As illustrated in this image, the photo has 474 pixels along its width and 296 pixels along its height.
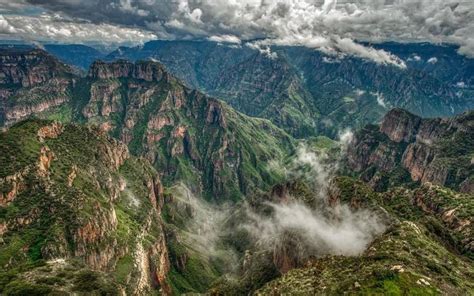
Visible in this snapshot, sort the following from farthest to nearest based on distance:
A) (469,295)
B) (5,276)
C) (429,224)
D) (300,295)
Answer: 1. (429,224)
2. (5,276)
3. (300,295)
4. (469,295)

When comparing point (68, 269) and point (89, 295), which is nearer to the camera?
point (89, 295)

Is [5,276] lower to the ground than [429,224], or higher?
lower

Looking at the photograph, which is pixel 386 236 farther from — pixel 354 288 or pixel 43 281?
pixel 43 281

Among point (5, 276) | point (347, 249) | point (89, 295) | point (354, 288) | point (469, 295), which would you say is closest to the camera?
point (469, 295)

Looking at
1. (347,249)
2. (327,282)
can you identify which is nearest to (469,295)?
(327,282)

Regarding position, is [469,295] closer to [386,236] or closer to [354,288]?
[354,288]

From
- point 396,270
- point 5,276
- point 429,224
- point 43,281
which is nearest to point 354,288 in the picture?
point 396,270

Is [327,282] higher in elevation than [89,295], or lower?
higher

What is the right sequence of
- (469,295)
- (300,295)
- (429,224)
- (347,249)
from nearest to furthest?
1. (469,295)
2. (300,295)
3. (429,224)
4. (347,249)

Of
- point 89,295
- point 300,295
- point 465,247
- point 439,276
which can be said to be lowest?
point 89,295
